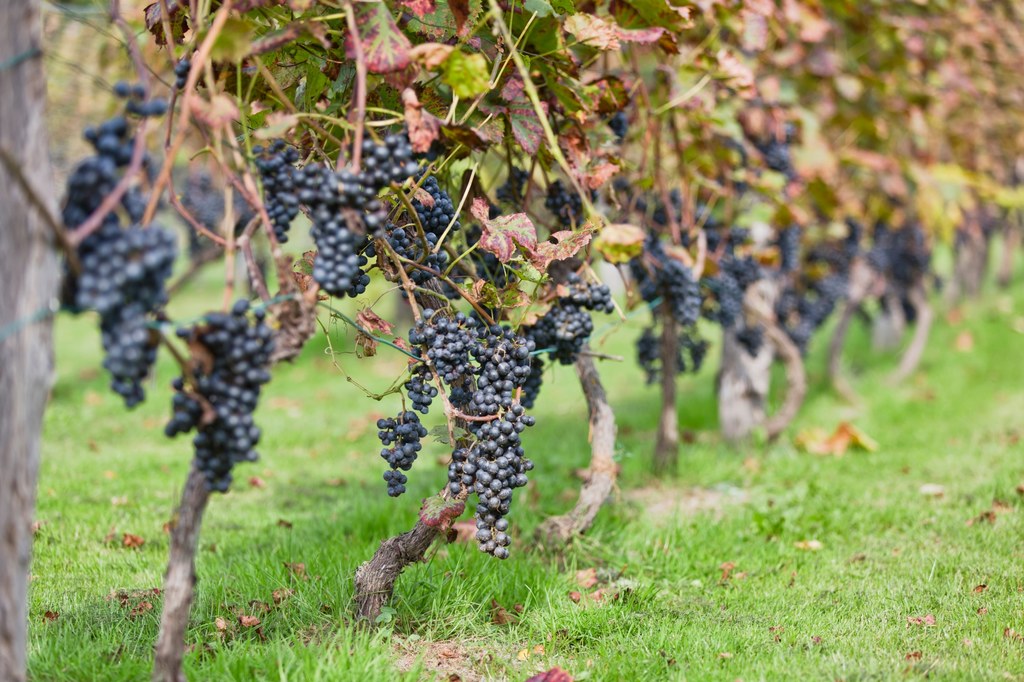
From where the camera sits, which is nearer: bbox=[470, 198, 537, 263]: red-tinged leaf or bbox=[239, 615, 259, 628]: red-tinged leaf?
bbox=[470, 198, 537, 263]: red-tinged leaf

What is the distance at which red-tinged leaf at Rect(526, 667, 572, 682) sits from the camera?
8.80 ft

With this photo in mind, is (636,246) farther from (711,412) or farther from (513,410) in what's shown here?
(711,412)

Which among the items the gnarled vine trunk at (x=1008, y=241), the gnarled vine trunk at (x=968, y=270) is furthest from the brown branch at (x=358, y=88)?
the gnarled vine trunk at (x=968, y=270)

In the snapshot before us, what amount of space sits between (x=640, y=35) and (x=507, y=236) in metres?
1.06

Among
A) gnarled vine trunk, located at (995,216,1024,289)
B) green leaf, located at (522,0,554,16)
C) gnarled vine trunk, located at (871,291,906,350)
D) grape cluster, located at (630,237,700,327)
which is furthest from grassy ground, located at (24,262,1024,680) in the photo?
gnarled vine trunk, located at (995,216,1024,289)

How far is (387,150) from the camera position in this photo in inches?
96.3

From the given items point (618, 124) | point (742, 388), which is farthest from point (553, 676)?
point (742, 388)

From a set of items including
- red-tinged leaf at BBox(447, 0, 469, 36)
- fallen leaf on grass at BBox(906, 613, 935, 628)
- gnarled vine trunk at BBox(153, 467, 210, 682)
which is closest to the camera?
gnarled vine trunk at BBox(153, 467, 210, 682)

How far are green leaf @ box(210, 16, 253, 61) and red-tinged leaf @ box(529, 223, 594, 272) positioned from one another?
1181mm

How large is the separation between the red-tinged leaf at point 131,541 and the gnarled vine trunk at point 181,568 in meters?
1.86

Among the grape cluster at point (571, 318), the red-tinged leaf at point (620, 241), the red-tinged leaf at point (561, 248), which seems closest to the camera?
the red-tinged leaf at point (620, 241)

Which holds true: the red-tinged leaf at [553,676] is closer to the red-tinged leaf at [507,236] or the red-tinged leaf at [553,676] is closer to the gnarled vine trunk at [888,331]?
the red-tinged leaf at [507,236]

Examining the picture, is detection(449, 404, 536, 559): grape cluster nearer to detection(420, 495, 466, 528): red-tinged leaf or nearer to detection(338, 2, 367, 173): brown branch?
detection(420, 495, 466, 528): red-tinged leaf

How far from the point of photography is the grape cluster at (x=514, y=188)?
381 centimetres
